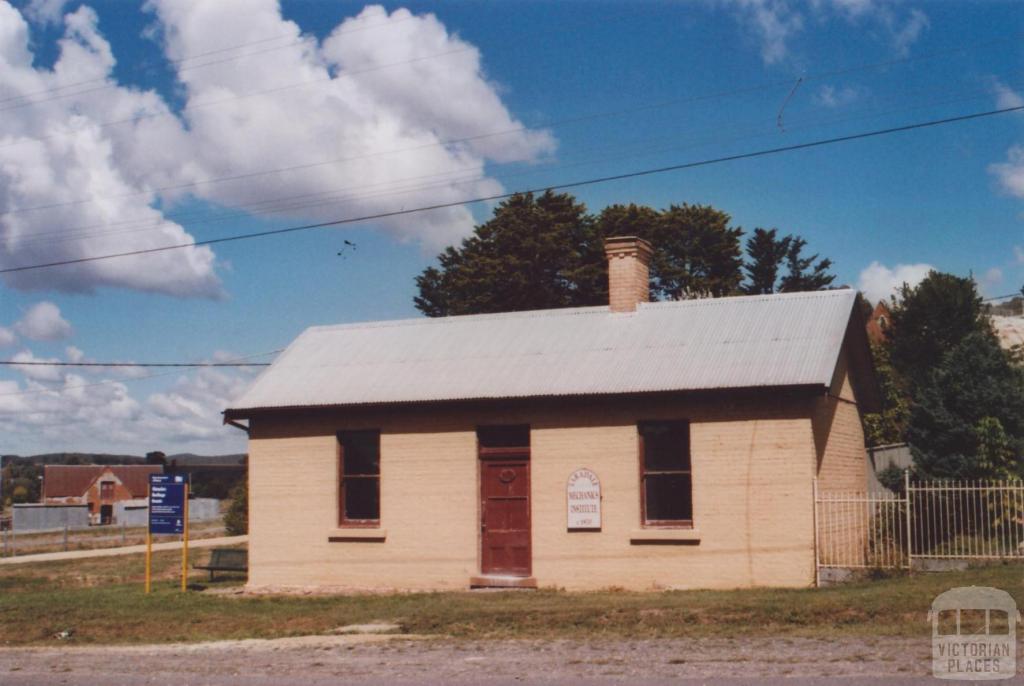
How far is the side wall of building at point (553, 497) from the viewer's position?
55.1 feet

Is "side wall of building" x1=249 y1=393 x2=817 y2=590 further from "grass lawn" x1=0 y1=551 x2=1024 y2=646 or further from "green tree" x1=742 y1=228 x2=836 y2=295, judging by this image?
"green tree" x1=742 y1=228 x2=836 y2=295

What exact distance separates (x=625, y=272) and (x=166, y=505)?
31.1 ft

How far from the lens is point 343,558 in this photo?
19422 millimetres

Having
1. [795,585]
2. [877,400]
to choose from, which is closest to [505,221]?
[877,400]

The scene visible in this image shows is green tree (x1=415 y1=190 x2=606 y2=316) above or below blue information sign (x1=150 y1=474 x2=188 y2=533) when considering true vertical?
above

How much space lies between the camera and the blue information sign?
65.0 ft

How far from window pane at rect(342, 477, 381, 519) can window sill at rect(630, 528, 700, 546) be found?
16.0ft

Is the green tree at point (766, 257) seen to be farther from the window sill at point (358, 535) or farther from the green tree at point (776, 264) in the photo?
the window sill at point (358, 535)

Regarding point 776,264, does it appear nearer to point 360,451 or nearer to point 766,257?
point 766,257

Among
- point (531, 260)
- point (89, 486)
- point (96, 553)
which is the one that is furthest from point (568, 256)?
point (89, 486)

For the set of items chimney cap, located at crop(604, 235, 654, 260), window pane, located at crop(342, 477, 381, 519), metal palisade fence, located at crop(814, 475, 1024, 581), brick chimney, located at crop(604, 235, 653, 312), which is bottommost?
metal palisade fence, located at crop(814, 475, 1024, 581)

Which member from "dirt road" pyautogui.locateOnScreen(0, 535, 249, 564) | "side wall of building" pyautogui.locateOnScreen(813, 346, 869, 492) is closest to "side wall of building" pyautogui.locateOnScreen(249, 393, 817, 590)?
"side wall of building" pyautogui.locateOnScreen(813, 346, 869, 492)

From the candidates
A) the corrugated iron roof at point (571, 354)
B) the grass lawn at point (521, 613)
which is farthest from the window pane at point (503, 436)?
the grass lawn at point (521, 613)

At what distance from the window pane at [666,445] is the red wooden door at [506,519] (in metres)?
2.12
